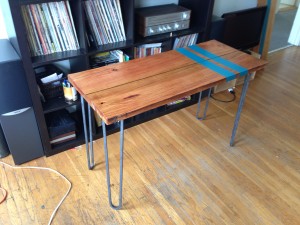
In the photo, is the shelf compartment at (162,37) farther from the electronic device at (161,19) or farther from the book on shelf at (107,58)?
the book on shelf at (107,58)

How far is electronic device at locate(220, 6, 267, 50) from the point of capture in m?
2.48

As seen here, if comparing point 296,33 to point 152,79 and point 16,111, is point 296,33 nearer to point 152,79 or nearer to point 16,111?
point 152,79

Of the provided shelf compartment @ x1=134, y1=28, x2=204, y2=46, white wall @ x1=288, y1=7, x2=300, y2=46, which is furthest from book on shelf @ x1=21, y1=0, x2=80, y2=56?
white wall @ x1=288, y1=7, x2=300, y2=46

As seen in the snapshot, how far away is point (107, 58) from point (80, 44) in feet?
0.85

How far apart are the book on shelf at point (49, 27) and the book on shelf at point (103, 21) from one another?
0.13m

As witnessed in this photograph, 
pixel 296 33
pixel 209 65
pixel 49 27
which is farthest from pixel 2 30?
pixel 296 33

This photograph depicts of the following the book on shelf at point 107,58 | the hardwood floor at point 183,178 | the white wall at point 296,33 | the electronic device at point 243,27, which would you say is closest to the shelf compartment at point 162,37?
the book on shelf at point 107,58

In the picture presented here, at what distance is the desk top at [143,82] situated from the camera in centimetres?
125

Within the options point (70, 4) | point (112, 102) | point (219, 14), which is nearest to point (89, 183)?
point (112, 102)

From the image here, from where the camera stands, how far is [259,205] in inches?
65.0

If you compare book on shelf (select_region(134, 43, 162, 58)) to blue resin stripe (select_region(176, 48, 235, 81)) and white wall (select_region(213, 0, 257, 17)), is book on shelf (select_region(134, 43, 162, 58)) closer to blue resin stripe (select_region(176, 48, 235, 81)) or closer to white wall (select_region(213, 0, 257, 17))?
blue resin stripe (select_region(176, 48, 235, 81))

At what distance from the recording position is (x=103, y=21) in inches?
71.3

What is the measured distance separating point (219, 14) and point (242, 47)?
0.43 meters

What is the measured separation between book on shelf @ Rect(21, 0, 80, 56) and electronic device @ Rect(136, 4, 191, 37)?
534mm
